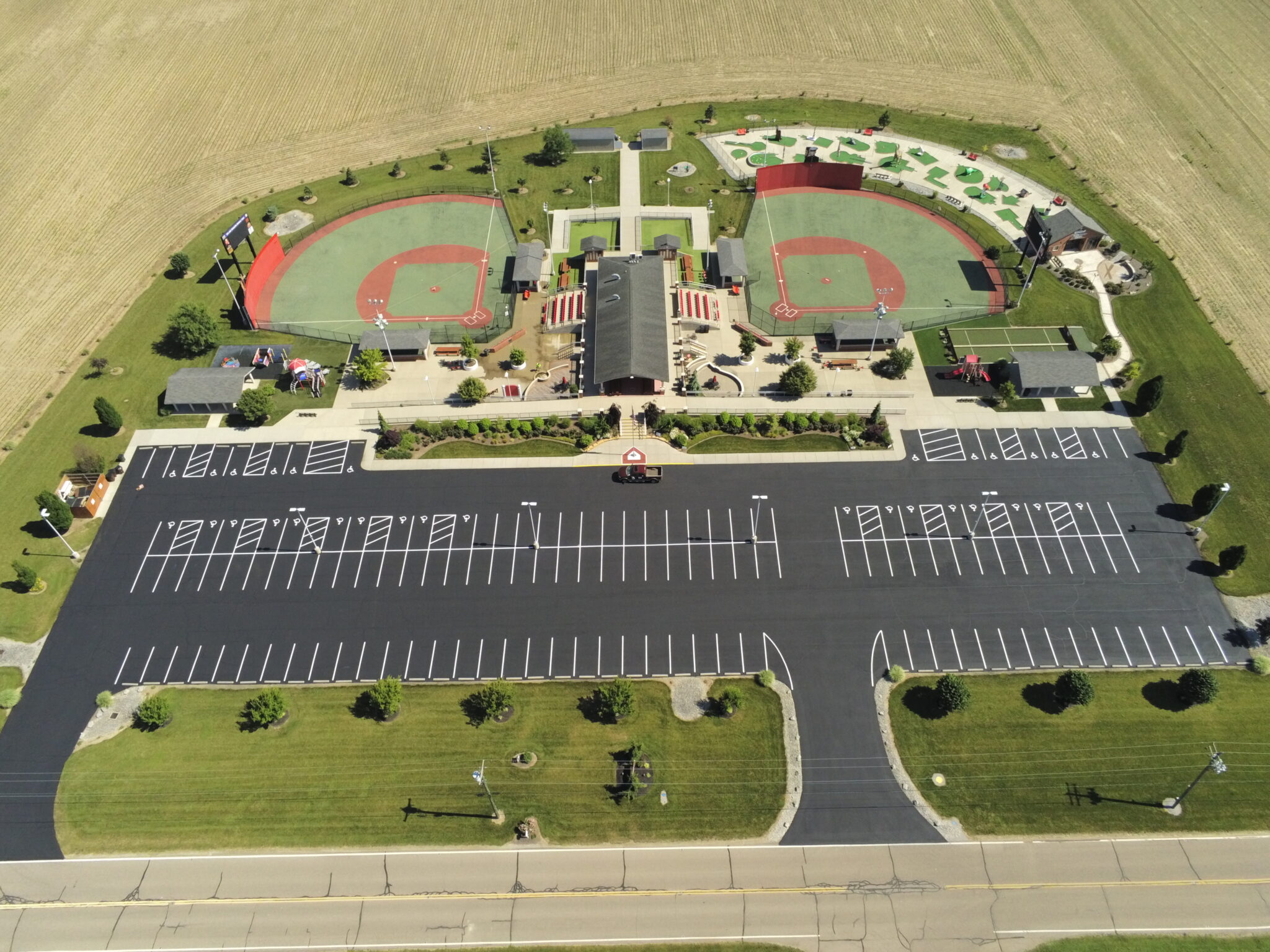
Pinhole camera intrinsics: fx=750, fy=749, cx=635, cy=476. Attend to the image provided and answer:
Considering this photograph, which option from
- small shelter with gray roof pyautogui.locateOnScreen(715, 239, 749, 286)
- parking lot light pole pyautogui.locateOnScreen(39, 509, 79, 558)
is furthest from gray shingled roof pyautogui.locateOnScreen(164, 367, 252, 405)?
small shelter with gray roof pyautogui.locateOnScreen(715, 239, 749, 286)

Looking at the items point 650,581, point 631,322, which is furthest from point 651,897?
point 631,322

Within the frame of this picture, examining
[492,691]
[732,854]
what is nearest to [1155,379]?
[732,854]

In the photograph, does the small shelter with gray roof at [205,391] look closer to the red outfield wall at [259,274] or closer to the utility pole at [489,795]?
the red outfield wall at [259,274]

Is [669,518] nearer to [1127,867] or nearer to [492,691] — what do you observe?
[492,691]

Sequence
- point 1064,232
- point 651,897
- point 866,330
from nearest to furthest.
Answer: point 651,897, point 866,330, point 1064,232

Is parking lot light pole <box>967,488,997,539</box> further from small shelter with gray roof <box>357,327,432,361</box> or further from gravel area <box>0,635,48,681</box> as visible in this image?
gravel area <box>0,635,48,681</box>

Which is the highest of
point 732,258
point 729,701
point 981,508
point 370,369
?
point 732,258

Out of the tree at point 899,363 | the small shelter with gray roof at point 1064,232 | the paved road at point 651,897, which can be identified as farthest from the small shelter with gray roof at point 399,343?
the small shelter with gray roof at point 1064,232

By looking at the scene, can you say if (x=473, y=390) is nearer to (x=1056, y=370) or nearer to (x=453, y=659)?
(x=453, y=659)
